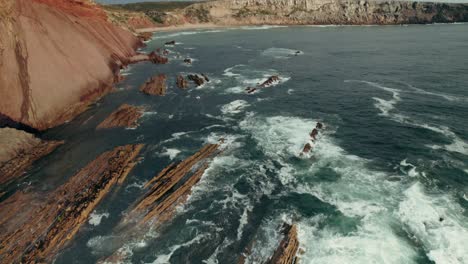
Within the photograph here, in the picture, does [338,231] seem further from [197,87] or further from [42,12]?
[42,12]

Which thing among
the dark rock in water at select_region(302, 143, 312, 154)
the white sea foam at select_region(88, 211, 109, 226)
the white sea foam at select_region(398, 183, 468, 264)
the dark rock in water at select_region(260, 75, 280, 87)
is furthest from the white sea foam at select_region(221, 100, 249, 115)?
the white sea foam at select_region(398, 183, 468, 264)

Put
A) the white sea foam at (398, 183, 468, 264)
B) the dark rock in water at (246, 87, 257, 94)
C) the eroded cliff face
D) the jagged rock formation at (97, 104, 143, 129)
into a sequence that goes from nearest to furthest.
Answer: the white sea foam at (398, 183, 468, 264)
the eroded cliff face
the jagged rock formation at (97, 104, 143, 129)
the dark rock in water at (246, 87, 257, 94)

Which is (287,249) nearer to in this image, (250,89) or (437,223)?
(437,223)

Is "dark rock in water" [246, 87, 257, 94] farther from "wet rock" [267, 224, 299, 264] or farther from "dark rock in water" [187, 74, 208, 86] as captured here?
"wet rock" [267, 224, 299, 264]

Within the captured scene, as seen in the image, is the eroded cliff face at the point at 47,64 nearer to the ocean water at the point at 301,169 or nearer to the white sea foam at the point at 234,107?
the ocean water at the point at 301,169

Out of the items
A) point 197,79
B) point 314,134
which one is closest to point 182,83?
point 197,79

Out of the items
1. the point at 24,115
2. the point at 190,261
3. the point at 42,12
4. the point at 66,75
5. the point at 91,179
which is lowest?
the point at 190,261

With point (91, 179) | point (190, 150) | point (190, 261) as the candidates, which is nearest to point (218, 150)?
point (190, 150)
